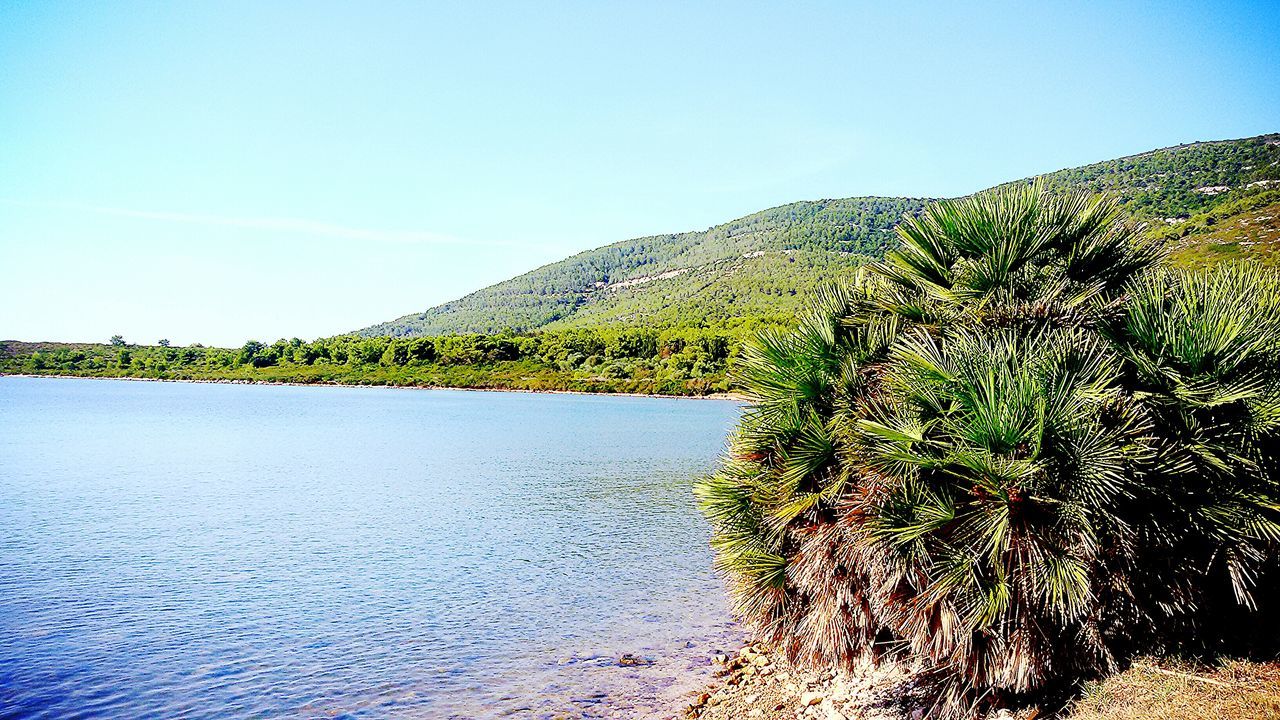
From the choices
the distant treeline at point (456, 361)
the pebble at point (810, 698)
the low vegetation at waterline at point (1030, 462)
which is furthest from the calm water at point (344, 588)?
the distant treeline at point (456, 361)

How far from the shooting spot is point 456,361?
11925 cm

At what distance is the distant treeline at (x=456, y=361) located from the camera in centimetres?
9981

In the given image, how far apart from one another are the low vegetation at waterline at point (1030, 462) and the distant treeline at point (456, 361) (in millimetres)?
82917

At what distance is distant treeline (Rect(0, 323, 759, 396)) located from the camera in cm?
9981

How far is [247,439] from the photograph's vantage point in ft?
119

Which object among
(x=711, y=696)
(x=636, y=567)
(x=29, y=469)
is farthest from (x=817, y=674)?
(x=29, y=469)

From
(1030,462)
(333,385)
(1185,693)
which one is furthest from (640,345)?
(1185,693)

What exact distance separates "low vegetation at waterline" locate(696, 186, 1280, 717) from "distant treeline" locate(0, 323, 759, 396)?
82.9m

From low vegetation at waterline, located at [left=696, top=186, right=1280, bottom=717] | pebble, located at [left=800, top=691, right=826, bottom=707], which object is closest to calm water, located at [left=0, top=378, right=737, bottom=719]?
pebble, located at [left=800, top=691, right=826, bottom=707]

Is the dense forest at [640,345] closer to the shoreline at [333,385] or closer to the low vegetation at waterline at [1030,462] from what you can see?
the shoreline at [333,385]

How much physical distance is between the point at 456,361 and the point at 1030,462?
117 m

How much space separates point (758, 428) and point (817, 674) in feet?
8.53

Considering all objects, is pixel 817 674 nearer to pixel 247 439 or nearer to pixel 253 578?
pixel 253 578

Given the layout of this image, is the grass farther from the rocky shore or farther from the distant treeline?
the distant treeline
